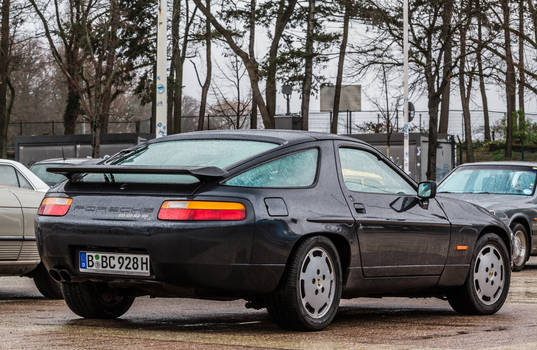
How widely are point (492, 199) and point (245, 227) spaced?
9.18 m

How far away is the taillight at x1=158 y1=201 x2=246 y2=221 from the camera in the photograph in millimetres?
6465

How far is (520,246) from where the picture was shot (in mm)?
15094

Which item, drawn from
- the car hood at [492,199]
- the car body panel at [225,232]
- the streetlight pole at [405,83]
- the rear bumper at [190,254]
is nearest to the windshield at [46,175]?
the car hood at [492,199]

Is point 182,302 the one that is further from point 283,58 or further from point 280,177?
point 283,58

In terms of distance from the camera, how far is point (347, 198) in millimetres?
7422

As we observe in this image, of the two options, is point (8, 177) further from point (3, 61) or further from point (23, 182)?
point (3, 61)

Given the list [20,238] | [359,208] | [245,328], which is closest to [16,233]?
[20,238]

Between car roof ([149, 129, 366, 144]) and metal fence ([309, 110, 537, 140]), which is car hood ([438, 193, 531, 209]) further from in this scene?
metal fence ([309, 110, 537, 140])

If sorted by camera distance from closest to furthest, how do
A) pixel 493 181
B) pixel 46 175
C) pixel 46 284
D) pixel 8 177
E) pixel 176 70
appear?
pixel 46 284 < pixel 8 177 < pixel 493 181 < pixel 46 175 < pixel 176 70

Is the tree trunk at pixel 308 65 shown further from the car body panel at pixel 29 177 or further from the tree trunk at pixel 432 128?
the car body panel at pixel 29 177

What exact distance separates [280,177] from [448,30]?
83.1 feet

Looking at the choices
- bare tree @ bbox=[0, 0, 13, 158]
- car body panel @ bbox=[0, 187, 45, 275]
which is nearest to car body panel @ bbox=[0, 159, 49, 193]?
car body panel @ bbox=[0, 187, 45, 275]

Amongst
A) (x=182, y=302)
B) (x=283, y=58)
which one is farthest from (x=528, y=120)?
(x=182, y=302)

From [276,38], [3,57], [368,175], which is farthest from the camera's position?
[3,57]
